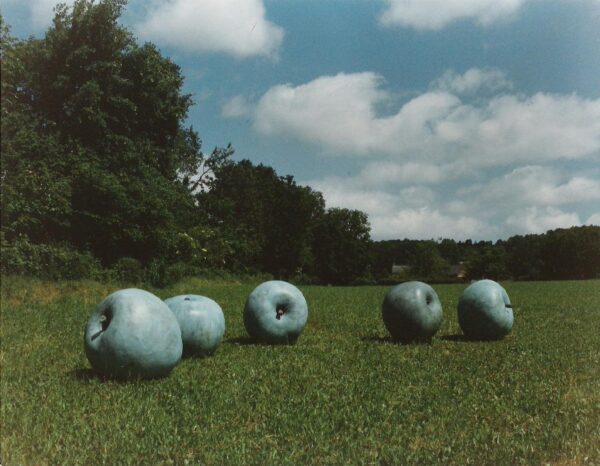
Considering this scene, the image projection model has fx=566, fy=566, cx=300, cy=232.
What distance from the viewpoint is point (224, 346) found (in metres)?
11.7

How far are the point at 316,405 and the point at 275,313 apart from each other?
4.80m

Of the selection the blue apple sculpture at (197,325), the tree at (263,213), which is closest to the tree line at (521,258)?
the tree at (263,213)

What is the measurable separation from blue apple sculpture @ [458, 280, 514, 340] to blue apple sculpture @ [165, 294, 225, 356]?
590 cm

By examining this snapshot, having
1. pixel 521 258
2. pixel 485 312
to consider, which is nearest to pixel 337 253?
pixel 521 258

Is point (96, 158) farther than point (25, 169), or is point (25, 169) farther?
point (96, 158)

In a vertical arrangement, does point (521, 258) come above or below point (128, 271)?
above

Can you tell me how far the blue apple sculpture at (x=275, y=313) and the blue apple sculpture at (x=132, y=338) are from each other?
351 centimetres

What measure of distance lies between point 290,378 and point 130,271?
957 inches

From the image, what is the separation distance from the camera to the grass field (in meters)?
5.38

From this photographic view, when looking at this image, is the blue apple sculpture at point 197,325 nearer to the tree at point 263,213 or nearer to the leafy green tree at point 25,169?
the leafy green tree at point 25,169

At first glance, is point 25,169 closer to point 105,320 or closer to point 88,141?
point 88,141

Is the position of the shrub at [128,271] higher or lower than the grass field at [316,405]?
higher

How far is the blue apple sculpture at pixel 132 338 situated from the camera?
308 inches

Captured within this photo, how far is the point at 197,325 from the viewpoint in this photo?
1000 centimetres
